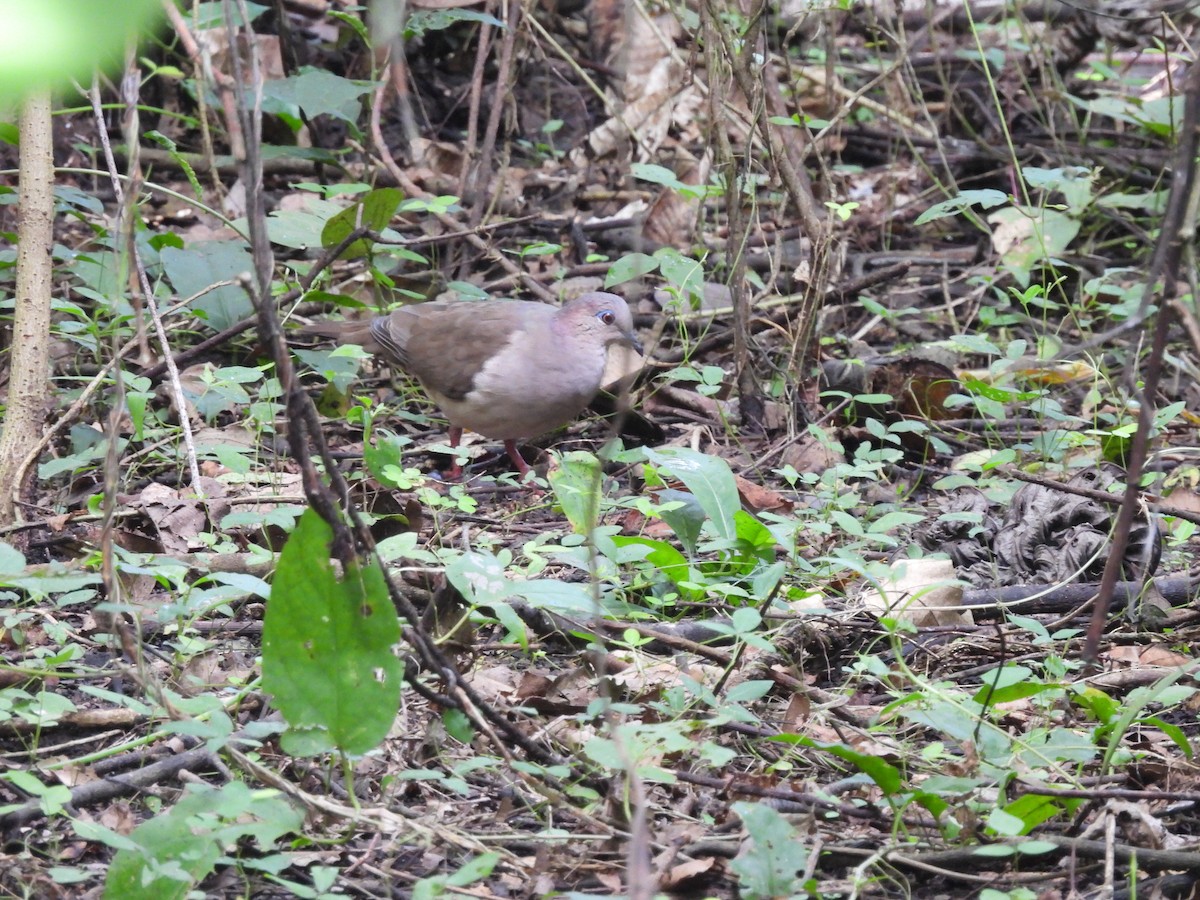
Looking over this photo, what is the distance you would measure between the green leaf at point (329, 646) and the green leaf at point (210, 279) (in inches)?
121

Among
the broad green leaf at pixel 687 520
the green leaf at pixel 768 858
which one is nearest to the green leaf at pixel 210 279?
the broad green leaf at pixel 687 520

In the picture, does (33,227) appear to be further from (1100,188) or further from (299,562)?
(1100,188)

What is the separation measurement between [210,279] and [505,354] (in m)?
1.28

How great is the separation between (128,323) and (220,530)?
5.19 feet

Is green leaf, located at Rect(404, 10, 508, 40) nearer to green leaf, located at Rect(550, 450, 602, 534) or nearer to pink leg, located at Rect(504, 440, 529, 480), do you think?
pink leg, located at Rect(504, 440, 529, 480)

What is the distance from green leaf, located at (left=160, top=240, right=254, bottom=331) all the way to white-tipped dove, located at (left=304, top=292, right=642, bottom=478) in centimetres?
51

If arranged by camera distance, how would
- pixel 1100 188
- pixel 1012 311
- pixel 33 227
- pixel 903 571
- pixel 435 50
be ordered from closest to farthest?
1. pixel 903 571
2. pixel 33 227
3. pixel 1012 311
4. pixel 1100 188
5. pixel 435 50

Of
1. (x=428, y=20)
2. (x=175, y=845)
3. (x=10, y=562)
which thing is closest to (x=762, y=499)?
(x=10, y=562)

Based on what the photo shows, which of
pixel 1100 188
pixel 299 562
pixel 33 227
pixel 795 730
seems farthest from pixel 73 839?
pixel 1100 188

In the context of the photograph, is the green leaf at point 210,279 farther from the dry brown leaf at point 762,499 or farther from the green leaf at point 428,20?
the dry brown leaf at point 762,499

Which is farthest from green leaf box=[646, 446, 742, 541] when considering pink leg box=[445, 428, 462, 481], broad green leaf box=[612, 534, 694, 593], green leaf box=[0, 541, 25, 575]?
green leaf box=[0, 541, 25, 575]

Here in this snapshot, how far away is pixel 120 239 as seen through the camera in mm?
2357

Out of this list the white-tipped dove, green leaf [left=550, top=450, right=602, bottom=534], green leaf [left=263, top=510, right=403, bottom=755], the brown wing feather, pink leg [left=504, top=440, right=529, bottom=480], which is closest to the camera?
green leaf [left=263, top=510, right=403, bottom=755]

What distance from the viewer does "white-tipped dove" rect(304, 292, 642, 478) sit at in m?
5.03
